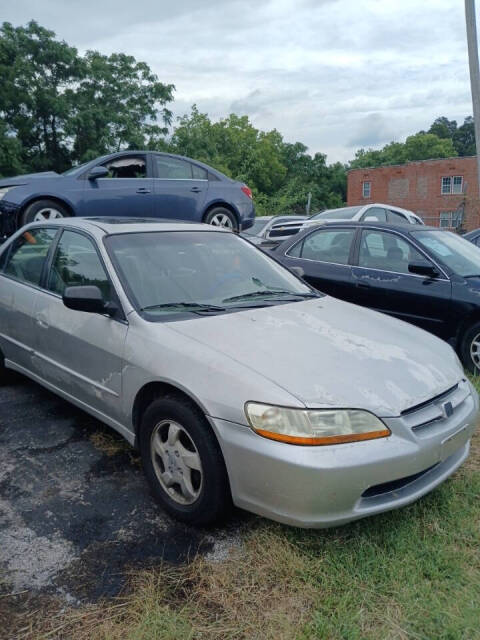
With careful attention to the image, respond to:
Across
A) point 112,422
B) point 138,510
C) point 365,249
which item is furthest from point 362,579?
point 365,249

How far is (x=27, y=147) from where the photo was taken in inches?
842

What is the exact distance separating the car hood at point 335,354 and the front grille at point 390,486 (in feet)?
1.02

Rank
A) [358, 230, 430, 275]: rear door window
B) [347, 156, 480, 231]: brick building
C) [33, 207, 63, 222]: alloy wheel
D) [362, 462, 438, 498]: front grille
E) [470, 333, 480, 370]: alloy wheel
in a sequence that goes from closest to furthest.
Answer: [362, 462, 438, 498]: front grille < [470, 333, 480, 370]: alloy wheel < [358, 230, 430, 275]: rear door window < [33, 207, 63, 222]: alloy wheel < [347, 156, 480, 231]: brick building

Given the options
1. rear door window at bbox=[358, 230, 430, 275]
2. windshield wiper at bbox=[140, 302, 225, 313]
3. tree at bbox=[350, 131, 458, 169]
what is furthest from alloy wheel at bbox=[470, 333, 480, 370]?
tree at bbox=[350, 131, 458, 169]

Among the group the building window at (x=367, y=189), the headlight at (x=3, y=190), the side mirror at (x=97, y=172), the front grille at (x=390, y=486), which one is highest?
the building window at (x=367, y=189)

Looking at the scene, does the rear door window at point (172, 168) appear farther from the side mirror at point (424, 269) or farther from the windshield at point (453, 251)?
the side mirror at point (424, 269)

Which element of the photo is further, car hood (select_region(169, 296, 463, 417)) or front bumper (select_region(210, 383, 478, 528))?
car hood (select_region(169, 296, 463, 417))

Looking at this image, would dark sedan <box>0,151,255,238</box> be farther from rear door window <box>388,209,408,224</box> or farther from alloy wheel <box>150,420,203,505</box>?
alloy wheel <box>150,420,203,505</box>

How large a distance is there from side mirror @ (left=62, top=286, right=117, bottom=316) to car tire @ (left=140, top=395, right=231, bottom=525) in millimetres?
690

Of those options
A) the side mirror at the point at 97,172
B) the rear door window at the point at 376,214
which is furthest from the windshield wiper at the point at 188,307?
the rear door window at the point at 376,214

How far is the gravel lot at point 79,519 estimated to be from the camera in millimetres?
2341

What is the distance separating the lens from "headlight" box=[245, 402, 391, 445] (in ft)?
7.29

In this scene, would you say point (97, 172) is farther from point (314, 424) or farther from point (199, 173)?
point (314, 424)

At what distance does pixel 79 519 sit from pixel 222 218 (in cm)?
597
